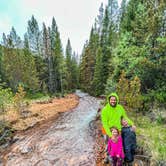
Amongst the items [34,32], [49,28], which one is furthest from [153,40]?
[34,32]

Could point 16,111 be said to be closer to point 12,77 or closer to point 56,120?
point 56,120

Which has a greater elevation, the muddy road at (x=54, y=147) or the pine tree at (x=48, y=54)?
the pine tree at (x=48, y=54)

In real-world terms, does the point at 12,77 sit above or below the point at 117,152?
above

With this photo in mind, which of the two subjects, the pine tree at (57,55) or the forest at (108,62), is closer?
the forest at (108,62)

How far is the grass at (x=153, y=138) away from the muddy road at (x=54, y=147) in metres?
1.78

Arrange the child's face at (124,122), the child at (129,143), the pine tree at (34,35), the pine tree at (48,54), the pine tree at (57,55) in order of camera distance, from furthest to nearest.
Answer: the pine tree at (34,35) → the pine tree at (57,55) → the pine tree at (48,54) → the child's face at (124,122) → the child at (129,143)

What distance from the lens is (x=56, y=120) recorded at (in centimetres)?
1324

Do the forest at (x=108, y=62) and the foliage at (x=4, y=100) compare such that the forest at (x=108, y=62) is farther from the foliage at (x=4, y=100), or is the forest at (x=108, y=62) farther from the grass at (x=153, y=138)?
the grass at (x=153, y=138)

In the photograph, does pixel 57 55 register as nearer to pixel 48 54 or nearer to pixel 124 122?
pixel 48 54

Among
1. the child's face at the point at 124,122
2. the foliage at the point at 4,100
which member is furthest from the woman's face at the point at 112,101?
the foliage at the point at 4,100

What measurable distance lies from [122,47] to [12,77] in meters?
24.8

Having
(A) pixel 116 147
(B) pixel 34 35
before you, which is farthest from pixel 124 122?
(B) pixel 34 35

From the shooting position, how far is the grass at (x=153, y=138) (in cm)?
590

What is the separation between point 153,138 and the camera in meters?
7.27
